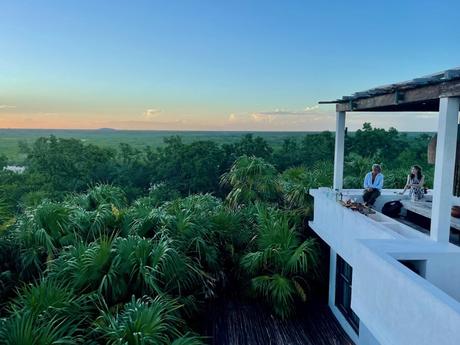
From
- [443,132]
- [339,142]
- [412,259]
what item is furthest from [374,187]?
[412,259]

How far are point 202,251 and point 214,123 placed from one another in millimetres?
25355

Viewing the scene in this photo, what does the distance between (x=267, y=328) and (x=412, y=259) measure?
4429 mm

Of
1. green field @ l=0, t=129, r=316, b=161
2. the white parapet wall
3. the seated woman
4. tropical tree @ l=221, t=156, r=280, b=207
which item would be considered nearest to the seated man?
the seated woman

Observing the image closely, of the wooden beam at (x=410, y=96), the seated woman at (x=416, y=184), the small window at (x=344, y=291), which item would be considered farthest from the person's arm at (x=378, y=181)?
the small window at (x=344, y=291)

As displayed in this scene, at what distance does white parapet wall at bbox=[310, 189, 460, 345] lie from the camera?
2816mm

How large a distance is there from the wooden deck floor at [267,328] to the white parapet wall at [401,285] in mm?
2333

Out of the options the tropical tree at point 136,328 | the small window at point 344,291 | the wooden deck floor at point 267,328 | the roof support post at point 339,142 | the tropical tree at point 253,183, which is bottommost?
the wooden deck floor at point 267,328

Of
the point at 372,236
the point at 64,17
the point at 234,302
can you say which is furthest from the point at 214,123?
the point at 372,236

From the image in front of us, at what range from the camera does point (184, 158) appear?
20.4m

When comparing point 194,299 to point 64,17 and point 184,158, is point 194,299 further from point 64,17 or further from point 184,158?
point 184,158

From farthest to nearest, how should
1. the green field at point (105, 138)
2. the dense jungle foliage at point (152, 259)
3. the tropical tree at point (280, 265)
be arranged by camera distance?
the green field at point (105, 138) → the tropical tree at point (280, 265) → the dense jungle foliage at point (152, 259)

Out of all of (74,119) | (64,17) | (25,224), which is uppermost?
(64,17)

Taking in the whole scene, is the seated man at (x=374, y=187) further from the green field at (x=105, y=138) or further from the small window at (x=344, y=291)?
the green field at (x=105, y=138)

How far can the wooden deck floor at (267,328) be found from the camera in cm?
712
